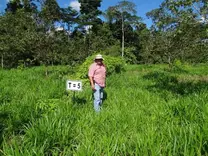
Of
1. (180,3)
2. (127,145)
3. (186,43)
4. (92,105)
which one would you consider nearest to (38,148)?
(127,145)

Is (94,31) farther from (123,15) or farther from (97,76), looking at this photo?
(97,76)

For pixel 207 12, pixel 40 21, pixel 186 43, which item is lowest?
pixel 186 43

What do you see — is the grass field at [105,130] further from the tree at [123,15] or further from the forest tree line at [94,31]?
the tree at [123,15]

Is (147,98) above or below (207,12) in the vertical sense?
below

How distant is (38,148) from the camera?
11.2ft

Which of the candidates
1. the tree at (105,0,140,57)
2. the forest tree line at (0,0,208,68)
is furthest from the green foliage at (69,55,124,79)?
the tree at (105,0,140,57)

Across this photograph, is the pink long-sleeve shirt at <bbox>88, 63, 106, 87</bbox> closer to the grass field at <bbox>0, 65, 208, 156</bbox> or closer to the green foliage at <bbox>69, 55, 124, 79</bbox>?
the grass field at <bbox>0, 65, 208, 156</bbox>

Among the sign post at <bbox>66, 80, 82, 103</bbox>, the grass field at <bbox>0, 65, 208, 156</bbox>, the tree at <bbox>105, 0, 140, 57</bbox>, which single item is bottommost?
the grass field at <bbox>0, 65, 208, 156</bbox>

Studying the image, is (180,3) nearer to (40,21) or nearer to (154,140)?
(154,140)

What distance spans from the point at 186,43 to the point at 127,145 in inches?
251

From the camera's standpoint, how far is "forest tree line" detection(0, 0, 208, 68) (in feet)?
25.9

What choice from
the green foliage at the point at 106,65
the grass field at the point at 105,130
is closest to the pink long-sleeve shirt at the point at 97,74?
the grass field at the point at 105,130

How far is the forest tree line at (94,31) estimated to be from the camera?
25.9 feet

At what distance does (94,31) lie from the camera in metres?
49.1
